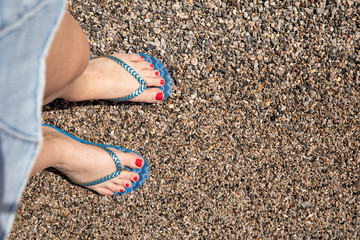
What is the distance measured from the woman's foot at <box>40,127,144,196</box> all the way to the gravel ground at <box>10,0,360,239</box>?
0.09 meters

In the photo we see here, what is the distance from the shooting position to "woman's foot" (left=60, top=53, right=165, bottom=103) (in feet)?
4.92

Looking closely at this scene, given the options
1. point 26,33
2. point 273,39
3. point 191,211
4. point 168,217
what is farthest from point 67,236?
point 273,39

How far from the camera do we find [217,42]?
1.71 m

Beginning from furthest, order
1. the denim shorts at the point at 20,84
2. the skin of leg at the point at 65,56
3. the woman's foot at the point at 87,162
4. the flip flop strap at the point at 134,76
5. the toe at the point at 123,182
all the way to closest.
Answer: the toe at the point at 123,182 < the flip flop strap at the point at 134,76 < the woman's foot at the point at 87,162 < the skin of leg at the point at 65,56 < the denim shorts at the point at 20,84

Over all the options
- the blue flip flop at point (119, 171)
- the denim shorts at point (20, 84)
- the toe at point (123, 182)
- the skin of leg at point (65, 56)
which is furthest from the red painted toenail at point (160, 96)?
the denim shorts at point (20, 84)

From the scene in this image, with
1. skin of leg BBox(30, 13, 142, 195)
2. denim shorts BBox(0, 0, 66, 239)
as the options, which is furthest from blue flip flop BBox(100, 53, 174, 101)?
denim shorts BBox(0, 0, 66, 239)

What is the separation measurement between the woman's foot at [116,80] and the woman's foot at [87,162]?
24cm

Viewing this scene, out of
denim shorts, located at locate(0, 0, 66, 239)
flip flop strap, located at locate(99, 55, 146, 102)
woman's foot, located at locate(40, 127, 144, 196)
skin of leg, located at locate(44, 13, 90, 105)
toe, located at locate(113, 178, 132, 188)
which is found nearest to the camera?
denim shorts, located at locate(0, 0, 66, 239)

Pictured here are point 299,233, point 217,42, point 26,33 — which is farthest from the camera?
point 299,233

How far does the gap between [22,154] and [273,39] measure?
58.0 inches

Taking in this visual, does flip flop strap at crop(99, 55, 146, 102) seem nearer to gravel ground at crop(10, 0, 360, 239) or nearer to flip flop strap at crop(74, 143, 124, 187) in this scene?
gravel ground at crop(10, 0, 360, 239)

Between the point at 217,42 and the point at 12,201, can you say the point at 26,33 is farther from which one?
the point at 217,42

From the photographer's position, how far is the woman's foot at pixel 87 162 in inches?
58.4

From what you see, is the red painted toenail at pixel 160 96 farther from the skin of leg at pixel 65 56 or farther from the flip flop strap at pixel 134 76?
the skin of leg at pixel 65 56
